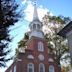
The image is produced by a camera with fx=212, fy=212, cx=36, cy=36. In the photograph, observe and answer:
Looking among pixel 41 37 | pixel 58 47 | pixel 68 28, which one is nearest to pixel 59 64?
pixel 58 47

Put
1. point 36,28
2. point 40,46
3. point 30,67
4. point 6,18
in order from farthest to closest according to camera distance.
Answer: point 36,28, point 40,46, point 30,67, point 6,18

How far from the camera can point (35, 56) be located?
1451 inches

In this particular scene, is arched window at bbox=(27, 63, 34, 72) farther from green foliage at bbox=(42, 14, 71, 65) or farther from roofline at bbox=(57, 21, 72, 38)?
roofline at bbox=(57, 21, 72, 38)

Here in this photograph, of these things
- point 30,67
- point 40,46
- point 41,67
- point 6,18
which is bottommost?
point 6,18

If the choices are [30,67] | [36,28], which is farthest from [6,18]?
[36,28]

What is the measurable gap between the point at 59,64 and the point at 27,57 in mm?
6161

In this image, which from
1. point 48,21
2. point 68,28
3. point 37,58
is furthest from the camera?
point 48,21

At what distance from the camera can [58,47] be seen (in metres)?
38.7

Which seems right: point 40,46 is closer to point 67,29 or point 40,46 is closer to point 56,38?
point 56,38

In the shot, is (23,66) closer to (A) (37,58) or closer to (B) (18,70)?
(B) (18,70)

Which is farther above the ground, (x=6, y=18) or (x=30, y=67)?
(x=30, y=67)

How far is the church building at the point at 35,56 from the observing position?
A: 35094mm

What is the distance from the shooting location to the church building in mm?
35094

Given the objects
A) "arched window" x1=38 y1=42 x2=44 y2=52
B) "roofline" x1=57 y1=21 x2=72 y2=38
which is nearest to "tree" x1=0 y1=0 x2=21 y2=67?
"roofline" x1=57 y1=21 x2=72 y2=38
